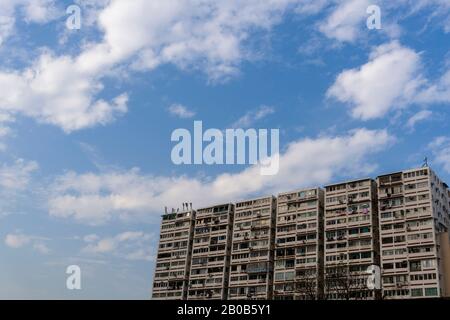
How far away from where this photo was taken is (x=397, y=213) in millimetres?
84562

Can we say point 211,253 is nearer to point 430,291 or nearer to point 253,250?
point 253,250

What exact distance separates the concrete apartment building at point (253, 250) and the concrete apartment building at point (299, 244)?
6.35ft

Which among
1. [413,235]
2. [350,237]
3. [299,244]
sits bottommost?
[413,235]

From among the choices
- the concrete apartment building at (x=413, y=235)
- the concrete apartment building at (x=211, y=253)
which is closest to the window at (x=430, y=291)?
the concrete apartment building at (x=413, y=235)

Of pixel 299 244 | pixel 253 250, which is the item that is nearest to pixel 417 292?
pixel 299 244

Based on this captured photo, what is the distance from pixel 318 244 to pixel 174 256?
1350 inches

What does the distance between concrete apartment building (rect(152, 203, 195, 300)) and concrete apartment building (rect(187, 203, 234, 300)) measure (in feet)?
8.33

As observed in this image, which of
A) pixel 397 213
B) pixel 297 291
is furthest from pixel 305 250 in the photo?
pixel 397 213

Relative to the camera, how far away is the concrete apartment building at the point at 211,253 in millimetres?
101812

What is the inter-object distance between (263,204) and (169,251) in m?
25.1

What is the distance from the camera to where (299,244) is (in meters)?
93.6

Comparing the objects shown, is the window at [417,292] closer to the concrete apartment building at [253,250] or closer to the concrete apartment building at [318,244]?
the concrete apartment building at [318,244]

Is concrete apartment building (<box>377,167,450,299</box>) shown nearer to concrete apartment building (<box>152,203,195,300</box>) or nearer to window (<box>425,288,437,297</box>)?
window (<box>425,288,437,297</box>)
